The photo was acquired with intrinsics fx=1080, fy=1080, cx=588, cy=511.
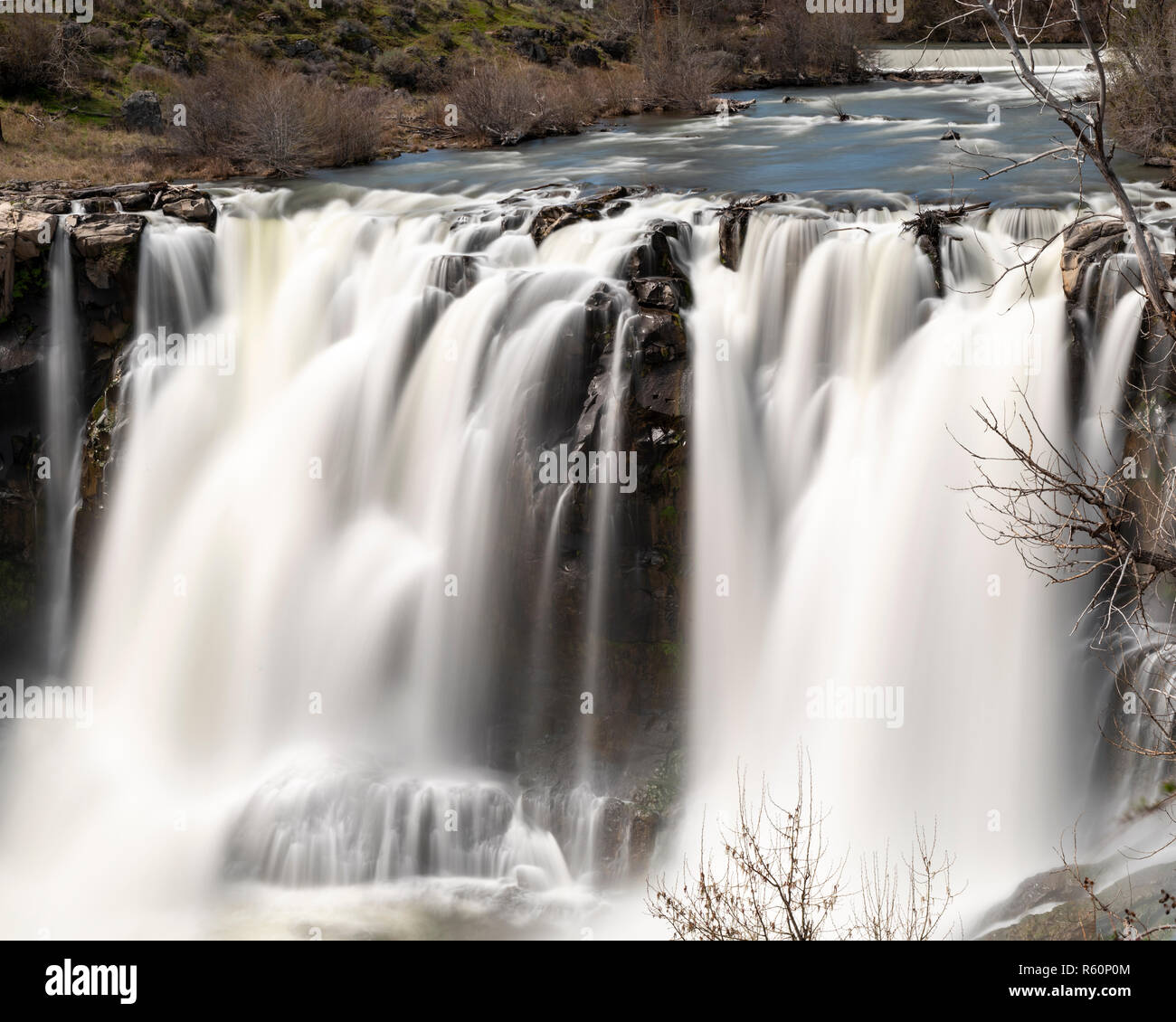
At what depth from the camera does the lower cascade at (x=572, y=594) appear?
1175cm

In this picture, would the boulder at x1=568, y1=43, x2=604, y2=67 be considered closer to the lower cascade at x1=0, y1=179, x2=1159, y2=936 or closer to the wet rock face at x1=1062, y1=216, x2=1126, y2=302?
the lower cascade at x1=0, y1=179, x2=1159, y2=936

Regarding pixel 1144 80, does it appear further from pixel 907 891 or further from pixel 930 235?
pixel 907 891

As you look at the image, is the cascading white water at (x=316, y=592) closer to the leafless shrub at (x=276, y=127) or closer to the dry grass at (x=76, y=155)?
the leafless shrub at (x=276, y=127)

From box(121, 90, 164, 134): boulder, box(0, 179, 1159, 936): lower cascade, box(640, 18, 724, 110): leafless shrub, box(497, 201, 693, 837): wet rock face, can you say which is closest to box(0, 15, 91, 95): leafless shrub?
box(121, 90, 164, 134): boulder

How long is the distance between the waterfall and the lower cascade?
637 mm

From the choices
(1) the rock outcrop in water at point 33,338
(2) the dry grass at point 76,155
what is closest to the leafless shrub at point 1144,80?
(1) the rock outcrop in water at point 33,338

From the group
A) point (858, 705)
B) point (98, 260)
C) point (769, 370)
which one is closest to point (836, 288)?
point (769, 370)

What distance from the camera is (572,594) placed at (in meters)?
12.7

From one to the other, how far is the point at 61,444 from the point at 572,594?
764 centimetres

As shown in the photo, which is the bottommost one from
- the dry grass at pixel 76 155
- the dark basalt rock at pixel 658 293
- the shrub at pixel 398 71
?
the dark basalt rock at pixel 658 293

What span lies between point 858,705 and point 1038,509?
2.91 metres

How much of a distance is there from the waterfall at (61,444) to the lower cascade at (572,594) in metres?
0.64

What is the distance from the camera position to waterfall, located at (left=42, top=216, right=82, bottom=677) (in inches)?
570
